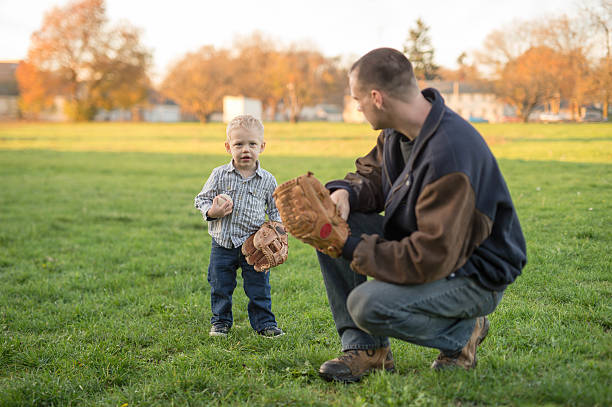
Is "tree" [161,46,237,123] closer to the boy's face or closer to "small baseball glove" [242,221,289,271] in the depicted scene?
the boy's face

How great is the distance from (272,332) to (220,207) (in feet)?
3.55

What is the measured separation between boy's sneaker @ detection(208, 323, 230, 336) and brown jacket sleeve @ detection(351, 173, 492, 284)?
1932mm

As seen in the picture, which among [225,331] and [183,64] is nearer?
[225,331]

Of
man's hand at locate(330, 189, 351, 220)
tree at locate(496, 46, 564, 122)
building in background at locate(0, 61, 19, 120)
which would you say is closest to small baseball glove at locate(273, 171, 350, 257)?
man's hand at locate(330, 189, 351, 220)

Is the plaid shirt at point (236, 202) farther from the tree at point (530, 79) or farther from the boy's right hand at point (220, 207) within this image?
the tree at point (530, 79)

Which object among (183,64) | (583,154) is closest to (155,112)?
(183,64)

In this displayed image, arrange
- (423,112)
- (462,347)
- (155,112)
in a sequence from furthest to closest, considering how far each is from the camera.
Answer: (155,112) → (462,347) → (423,112)

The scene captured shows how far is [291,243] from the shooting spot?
7617 mm

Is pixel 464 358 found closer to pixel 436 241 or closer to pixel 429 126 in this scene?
pixel 436 241

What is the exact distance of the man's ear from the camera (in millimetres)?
2716

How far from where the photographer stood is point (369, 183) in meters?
3.29

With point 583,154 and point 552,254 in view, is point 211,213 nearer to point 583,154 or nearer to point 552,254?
point 552,254

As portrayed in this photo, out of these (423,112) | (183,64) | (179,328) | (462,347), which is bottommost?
(179,328)

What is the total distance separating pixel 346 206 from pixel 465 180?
0.85 m
